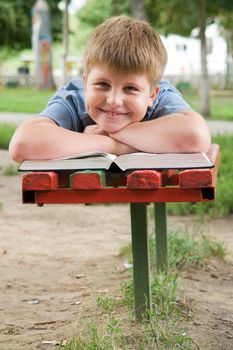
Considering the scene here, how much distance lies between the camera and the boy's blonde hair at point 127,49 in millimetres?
2914

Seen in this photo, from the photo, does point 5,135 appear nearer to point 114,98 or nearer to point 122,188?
point 114,98

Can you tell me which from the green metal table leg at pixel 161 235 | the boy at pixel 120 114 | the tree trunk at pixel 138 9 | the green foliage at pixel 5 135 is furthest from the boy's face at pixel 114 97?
the tree trunk at pixel 138 9

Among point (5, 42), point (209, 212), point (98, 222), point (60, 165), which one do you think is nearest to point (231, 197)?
point (209, 212)

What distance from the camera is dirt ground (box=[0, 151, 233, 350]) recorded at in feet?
11.3

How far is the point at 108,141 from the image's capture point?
305 cm

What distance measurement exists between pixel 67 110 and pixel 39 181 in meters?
0.58

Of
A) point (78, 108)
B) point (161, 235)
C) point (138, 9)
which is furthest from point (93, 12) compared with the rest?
point (78, 108)

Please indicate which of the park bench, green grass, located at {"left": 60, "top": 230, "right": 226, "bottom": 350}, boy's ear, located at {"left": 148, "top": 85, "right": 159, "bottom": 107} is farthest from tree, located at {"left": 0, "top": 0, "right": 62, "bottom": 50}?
the park bench

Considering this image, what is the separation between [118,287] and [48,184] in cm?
157

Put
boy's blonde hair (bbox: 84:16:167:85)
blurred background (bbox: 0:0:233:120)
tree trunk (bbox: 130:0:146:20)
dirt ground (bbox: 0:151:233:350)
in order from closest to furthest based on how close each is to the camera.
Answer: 1. boy's blonde hair (bbox: 84:16:167:85)
2. dirt ground (bbox: 0:151:233:350)
3. tree trunk (bbox: 130:0:146:20)
4. blurred background (bbox: 0:0:233:120)

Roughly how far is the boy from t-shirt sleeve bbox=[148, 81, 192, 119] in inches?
1.7

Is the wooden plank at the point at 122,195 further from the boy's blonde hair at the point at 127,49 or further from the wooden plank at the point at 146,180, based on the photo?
the boy's blonde hair at the point at 127,49

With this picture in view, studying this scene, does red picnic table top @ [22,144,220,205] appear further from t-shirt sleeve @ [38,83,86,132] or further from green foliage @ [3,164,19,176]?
green foliage @ [3,164,19,176]

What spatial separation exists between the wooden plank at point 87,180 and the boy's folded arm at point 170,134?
1.07 feet
